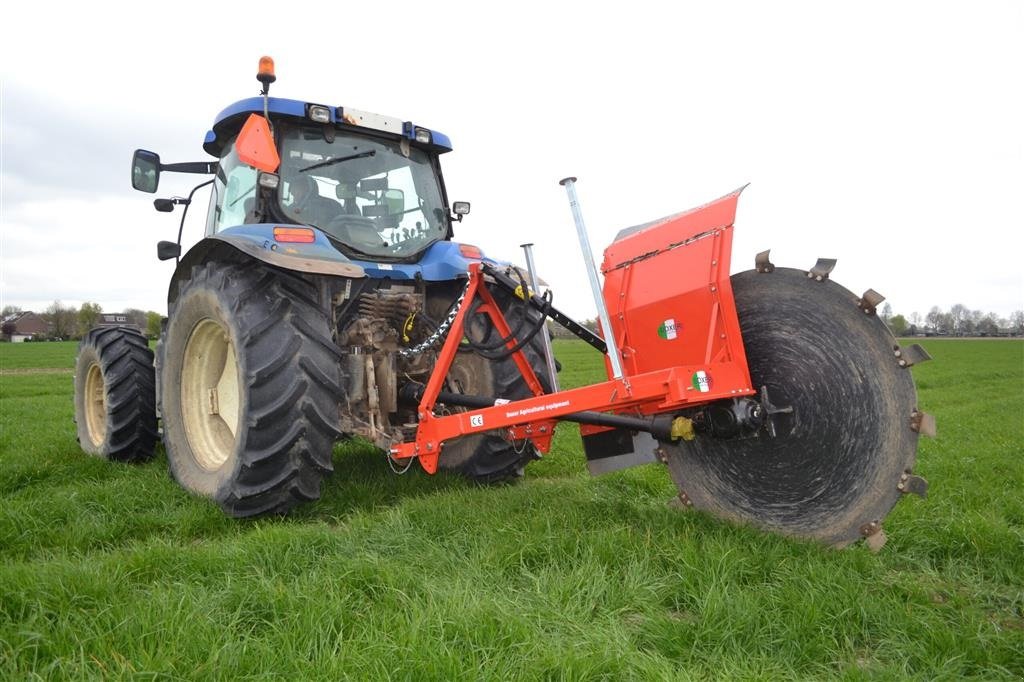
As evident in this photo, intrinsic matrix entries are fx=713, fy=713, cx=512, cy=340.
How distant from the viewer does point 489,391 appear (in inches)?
167

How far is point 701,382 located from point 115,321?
5536 millimetres

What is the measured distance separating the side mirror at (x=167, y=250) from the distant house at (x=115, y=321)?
0.69 m

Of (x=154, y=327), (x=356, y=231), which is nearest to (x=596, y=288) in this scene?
(x=356, y=231)

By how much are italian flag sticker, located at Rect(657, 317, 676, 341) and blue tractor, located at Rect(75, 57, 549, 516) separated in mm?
743

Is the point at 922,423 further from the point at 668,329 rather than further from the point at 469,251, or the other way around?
the point at 469,251

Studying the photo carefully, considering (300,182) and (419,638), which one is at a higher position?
(300,182)

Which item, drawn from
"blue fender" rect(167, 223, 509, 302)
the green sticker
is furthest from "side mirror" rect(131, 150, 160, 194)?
the green sticker

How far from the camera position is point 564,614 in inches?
88.8

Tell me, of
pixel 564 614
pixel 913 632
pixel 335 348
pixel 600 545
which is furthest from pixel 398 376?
pixel 913 632

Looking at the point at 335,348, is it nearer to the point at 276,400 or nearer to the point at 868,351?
the point at 276,400

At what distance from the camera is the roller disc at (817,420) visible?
277 cm

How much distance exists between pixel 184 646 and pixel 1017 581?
295cm

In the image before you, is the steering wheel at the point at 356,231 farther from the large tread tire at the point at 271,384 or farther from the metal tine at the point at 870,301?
the metal tine at the point at 870,301

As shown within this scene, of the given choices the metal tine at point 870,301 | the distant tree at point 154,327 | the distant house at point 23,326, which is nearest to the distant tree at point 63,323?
the distant house at point 23,326
